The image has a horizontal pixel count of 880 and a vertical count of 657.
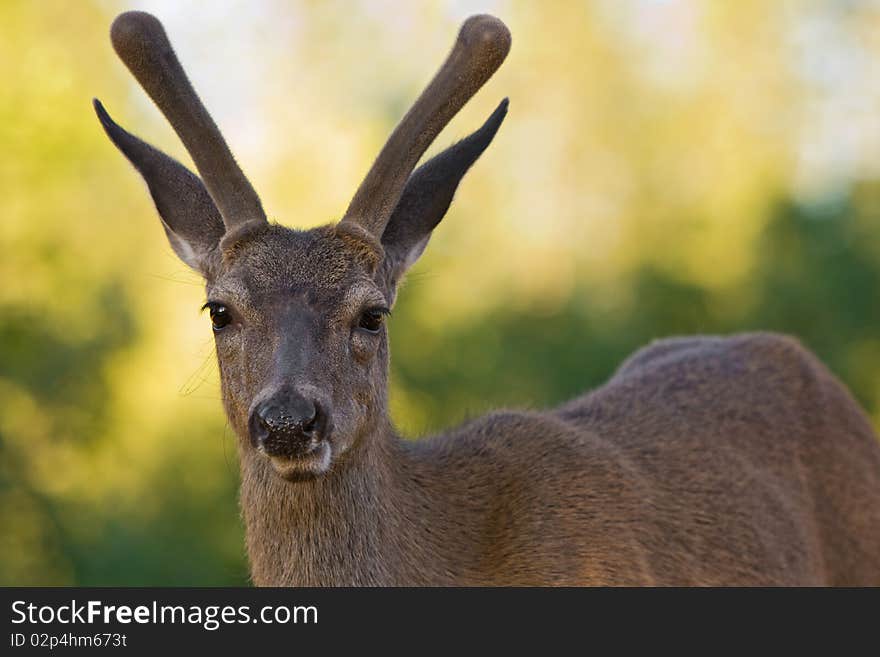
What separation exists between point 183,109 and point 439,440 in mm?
2360

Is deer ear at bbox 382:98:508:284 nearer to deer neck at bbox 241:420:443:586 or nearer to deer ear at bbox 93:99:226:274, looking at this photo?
deer ear at bbox 93:99:226:274

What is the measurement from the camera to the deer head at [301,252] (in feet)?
21.0

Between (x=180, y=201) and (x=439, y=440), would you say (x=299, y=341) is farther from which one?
(x=439, y=440)

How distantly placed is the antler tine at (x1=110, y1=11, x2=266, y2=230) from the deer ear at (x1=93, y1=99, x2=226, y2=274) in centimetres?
21

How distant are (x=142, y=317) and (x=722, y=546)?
23554 millimetres

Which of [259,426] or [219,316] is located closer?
[259,426]

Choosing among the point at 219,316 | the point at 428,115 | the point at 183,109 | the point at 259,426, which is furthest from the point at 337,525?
the point at 183,109

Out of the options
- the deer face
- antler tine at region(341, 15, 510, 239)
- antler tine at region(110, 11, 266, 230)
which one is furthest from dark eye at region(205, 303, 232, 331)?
antler tine at region(341, 15, 510, 239)

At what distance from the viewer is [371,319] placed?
6.91 m

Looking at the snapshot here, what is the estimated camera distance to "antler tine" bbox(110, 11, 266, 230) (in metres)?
7.34

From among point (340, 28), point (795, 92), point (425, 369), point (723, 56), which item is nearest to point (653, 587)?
A: point (425, 369)

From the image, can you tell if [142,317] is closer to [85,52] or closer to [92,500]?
[92,500]

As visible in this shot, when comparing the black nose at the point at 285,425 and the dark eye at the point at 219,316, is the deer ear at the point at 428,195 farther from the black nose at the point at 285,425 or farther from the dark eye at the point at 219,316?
the black nose at the point at 285,425
